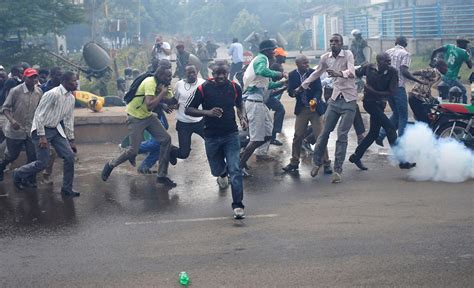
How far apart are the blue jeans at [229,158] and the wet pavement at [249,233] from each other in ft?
1.06

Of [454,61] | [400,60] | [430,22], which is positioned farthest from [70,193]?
[430,22]

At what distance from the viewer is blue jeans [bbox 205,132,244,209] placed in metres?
8.83

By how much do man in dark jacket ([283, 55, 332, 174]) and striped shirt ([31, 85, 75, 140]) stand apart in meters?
3.22

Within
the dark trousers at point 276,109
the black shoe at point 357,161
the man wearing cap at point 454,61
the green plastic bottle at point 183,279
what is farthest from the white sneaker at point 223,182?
the man wearing cap at point 454,61

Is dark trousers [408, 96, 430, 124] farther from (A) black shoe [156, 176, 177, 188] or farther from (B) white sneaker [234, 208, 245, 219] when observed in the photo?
(B) white sneaker [234, 208, 245, 219]

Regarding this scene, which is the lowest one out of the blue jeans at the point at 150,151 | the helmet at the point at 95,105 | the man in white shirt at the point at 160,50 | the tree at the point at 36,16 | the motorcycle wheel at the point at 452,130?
the blue jeans at the point at 150,151

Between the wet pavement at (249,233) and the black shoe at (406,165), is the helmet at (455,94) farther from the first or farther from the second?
the black shoe at (406,165)

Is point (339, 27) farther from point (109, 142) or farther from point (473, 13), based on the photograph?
point (109, 142)

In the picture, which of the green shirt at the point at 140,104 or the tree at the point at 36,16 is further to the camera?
the tree at the point at 36,16

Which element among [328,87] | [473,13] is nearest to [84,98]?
[328,87]

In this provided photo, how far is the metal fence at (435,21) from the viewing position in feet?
95.6

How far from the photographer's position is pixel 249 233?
8172 millimetres

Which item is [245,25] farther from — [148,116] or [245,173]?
[148,116]

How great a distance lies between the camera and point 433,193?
382 inches
